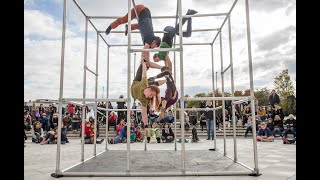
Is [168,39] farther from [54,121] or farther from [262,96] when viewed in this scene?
[262,96]

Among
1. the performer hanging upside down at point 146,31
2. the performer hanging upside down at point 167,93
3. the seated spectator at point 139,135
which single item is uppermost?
the performer hanging upside down at point 146,31

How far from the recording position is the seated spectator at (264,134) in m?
10.2

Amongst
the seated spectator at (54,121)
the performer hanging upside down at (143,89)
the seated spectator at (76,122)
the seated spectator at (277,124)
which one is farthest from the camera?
the seated spectator at (76,122)

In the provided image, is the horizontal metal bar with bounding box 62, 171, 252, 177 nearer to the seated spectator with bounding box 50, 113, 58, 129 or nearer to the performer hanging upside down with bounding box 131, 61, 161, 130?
the performer hanging upside down with bounding box 131, 61, 161, 130

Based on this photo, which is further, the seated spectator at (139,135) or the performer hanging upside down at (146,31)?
the seated spectator at (139,135)

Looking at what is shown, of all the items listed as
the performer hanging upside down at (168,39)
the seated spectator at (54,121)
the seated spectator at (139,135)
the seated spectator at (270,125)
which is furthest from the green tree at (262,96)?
the performer hanging upside down at (168,39)

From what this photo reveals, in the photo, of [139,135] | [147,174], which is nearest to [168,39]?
[147,174]

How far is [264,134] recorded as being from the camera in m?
10.9

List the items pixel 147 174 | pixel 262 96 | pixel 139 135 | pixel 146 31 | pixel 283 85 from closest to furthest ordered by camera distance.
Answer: pixel 147 174 < pixel 146 31 < pixel 139 135 < pixel 283 85 < pixel 262 96

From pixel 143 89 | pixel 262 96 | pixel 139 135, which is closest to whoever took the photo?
pixel 143 89

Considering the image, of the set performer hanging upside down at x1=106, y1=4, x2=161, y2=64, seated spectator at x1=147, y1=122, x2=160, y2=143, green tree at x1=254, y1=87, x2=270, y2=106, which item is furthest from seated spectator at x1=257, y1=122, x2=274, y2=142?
green tree at x1=254, y1=87, x2=270, y2=106

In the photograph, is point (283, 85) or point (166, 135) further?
point (283, 85)

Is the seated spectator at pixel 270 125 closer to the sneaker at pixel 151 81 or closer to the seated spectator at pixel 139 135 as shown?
the seated spectator at pixel 139 135
